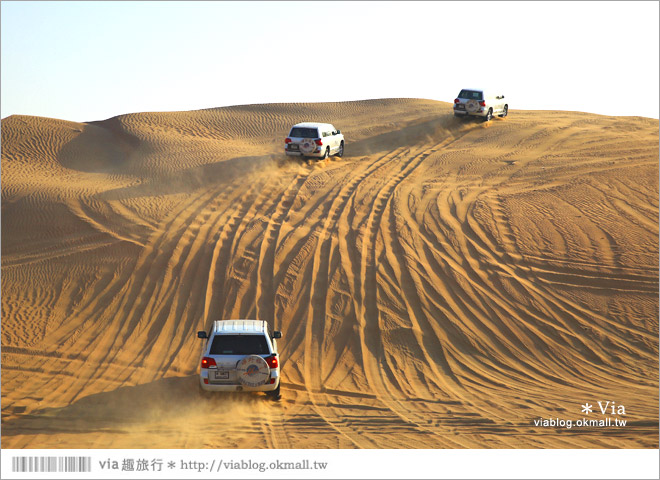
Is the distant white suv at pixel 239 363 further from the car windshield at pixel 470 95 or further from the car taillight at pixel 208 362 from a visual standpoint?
the car windshield at pixel 470 95

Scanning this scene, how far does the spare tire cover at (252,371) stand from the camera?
12.6 meters

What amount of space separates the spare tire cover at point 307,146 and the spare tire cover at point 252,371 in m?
17.4

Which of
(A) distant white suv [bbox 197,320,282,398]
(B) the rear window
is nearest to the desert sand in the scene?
(A) distant white suv [bbox 197,320,282,398]

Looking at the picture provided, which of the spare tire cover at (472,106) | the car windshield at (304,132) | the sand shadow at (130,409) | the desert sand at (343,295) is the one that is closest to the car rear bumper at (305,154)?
the desert sand at (343,295)

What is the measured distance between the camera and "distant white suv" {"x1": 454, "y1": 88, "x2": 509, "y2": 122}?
1435 inches

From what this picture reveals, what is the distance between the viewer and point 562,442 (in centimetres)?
1138

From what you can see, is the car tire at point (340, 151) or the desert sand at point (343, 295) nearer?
the desert sand at point (343, 295)

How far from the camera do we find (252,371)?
1261 cm

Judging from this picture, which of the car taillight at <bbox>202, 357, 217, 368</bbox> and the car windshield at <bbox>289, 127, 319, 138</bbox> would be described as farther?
the car windshield at <bbox>289, 127, 319, 138</bbox>

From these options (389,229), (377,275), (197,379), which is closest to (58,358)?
(197,379)

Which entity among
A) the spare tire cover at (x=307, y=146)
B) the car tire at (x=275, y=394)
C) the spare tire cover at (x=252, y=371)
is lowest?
the car tire at (x=275, y=394)

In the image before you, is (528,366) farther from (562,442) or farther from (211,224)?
(211,224)

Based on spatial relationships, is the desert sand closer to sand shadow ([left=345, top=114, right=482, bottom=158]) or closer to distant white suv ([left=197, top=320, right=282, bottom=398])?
distant white suv ([left=197, top=320, right=282, bottom=398])

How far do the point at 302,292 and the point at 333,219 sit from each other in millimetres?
4383
